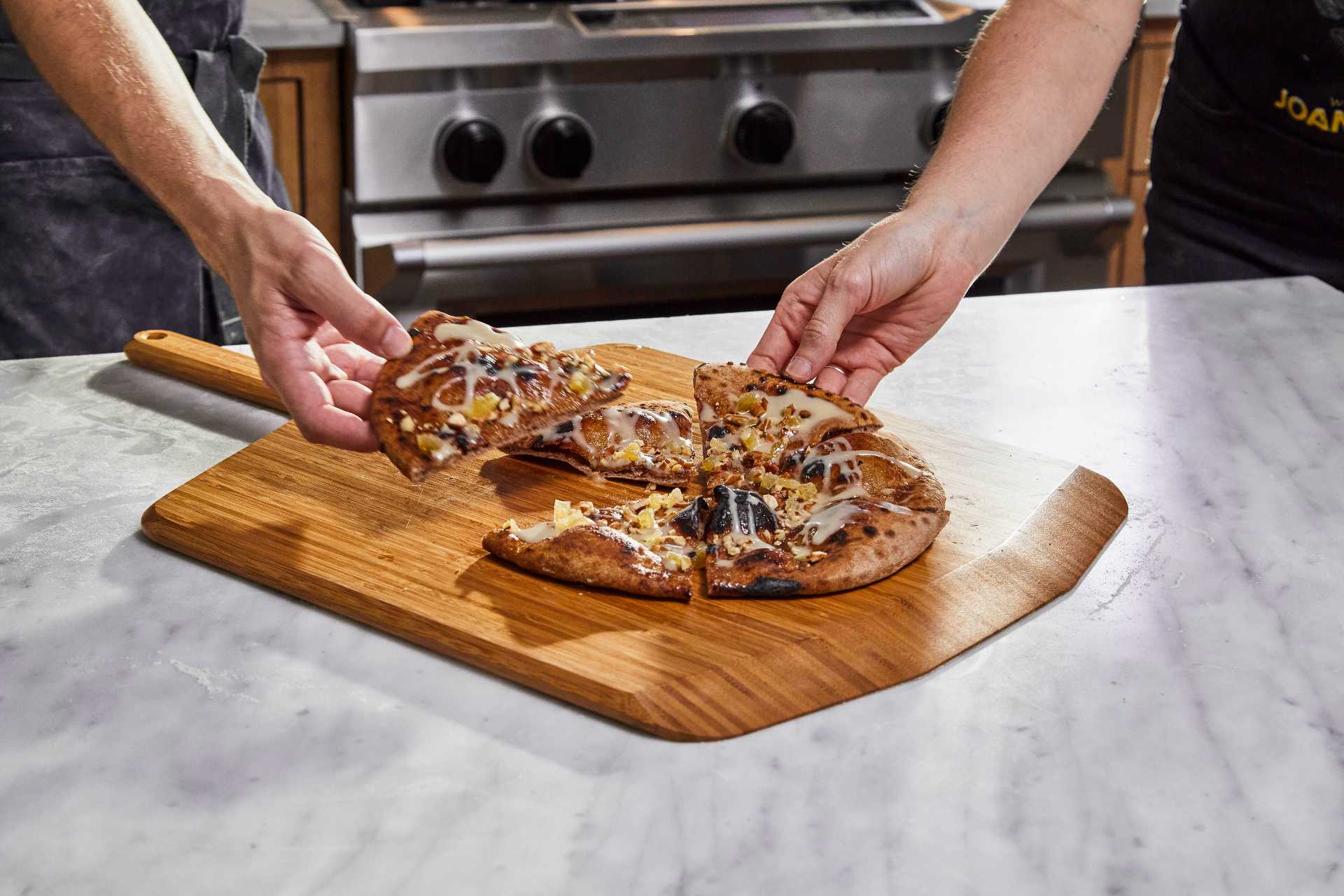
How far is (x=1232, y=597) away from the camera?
40.9 inches

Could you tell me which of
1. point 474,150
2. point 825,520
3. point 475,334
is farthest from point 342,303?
point 474,150

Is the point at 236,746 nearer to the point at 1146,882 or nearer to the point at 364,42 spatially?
the point at 1146,882

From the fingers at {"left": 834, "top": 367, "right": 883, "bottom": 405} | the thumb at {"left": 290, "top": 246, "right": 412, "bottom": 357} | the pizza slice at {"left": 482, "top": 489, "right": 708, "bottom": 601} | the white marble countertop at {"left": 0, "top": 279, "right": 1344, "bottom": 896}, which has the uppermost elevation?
the thumb at {"left": 290, "top": 246, "right": 412, "bottom": 357}

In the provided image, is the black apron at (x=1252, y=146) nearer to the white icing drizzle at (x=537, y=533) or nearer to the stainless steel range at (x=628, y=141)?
the stainless steel range at (x=628, y=141)

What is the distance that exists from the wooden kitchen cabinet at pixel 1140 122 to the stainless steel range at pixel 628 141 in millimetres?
260

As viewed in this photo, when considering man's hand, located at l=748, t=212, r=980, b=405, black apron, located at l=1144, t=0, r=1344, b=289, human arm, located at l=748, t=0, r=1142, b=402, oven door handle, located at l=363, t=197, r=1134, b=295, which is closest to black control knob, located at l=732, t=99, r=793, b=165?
oven door handle, located at l=363, t=197, r=1134, b=295

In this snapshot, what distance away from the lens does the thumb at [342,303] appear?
1.06m

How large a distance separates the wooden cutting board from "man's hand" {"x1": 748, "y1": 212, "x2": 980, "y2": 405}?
99 mm

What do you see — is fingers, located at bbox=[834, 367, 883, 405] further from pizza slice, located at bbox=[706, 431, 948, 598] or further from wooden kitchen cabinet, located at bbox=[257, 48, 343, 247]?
wooden kitchen cabinet, located at bbox=[257, 48, 343, 247]

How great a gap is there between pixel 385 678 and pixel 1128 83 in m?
2.08

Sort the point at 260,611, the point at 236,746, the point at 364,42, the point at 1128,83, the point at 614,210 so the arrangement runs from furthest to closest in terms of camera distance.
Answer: the point at 1128,83 → the point at 614,210 → the point at 364,42 → the point at 260,611 → the point at 236,746

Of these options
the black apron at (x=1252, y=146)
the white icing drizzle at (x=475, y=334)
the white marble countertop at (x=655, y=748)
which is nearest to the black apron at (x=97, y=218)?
the white marble countertop at (x=655, y=748)

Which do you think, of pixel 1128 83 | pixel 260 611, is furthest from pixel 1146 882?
pixel 1128 83

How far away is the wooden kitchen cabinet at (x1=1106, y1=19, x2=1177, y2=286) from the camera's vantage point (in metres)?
2.54
